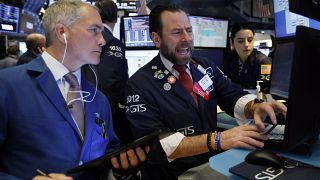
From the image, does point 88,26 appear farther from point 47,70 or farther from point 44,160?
point 44,160

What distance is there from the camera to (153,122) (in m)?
1.51

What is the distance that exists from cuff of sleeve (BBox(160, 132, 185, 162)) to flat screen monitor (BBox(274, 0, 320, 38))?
100 centimetres

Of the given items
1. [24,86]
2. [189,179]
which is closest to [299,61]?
[189,179]

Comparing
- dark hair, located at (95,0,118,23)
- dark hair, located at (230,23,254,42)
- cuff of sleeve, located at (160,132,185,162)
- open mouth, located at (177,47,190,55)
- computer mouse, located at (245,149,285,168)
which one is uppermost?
dark hair, located at (95,0,118,23)

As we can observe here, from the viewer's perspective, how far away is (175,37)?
1.76 m

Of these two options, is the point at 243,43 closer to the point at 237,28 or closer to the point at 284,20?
the point at 237,28

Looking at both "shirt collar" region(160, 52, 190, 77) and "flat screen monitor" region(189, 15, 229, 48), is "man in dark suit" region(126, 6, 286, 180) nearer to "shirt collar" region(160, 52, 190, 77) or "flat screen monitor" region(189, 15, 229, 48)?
"shirt collar" region(160, 52, 190, 77)

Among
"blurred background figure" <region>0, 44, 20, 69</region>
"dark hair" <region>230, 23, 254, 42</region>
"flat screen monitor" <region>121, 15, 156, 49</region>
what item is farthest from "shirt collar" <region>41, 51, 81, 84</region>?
"blurred background figure" <region>0, 44, 20, 69</region>

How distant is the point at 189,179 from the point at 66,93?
1.90 ft

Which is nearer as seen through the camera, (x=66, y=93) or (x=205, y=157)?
(x=66, y=93)

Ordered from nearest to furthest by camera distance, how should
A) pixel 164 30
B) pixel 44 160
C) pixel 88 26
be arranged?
1. pixel 44 160
2. pixel 88 26
3. pixel 164 30

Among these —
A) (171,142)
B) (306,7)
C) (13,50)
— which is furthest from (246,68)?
(13,50)

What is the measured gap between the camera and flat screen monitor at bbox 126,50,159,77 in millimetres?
2859

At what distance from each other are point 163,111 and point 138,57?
139 centimetres
